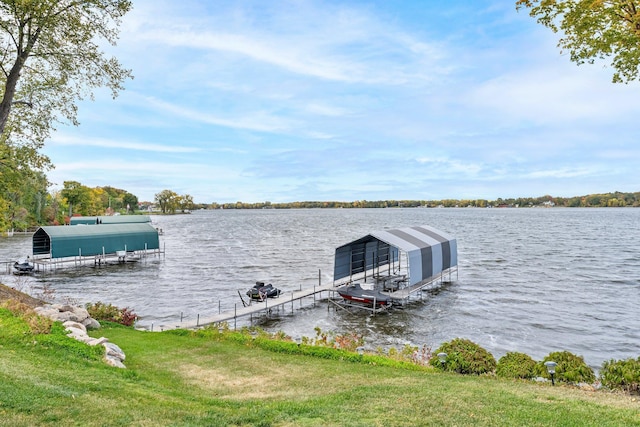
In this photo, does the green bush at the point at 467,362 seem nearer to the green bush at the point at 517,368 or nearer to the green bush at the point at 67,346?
the green bush at the point at 517,368

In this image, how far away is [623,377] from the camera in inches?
500

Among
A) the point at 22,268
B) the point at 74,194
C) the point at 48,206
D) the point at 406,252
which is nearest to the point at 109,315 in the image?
the point at 406,252

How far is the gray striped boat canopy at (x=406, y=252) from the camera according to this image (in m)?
32.9

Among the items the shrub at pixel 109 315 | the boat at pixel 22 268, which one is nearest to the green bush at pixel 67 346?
the shrub at pixel 109 315

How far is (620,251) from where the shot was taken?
67812 millimetres

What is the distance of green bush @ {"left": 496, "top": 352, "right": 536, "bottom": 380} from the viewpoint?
13594 millimetres

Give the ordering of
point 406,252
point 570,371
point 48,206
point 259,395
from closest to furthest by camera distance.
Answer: point 259,395 < point 570,371 < point 406,252 < point 48,206

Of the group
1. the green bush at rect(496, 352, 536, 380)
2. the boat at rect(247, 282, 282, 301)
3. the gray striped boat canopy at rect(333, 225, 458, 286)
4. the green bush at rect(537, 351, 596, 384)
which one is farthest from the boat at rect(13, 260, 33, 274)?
the green bush at rect(537, 351, 596, 384)

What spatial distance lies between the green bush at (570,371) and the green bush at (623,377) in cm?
43

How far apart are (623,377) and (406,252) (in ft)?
64.3

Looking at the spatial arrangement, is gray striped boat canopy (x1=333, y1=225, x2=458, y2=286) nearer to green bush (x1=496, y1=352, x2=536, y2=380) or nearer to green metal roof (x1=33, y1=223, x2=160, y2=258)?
green bush (x1=496, y1=352, x2=536, y2=380)

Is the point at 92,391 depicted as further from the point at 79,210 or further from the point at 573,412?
the point at 79,210

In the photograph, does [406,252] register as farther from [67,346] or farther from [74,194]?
[74,194]

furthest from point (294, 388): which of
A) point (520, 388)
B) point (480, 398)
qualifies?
point (520, 388)
